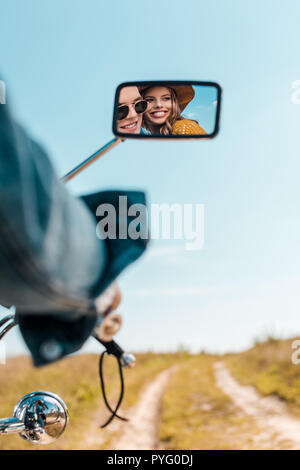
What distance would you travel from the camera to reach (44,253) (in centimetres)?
67

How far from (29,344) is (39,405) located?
0.89m

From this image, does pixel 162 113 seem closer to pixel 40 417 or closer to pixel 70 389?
pixel 40 417

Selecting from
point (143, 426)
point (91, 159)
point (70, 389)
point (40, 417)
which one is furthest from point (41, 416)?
point (70, 389)

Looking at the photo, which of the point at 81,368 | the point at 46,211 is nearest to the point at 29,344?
the point at 46,211

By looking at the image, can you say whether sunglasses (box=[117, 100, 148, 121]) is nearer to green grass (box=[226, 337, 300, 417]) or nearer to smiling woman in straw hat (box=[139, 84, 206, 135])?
smiling woman in straw hat (box=[139, 84, 206, 135])

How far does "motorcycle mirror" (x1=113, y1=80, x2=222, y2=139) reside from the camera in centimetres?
148

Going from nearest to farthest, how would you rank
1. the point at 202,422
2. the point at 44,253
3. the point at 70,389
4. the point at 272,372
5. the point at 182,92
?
the point at 44,253
the point at 182,92
the point at 202,422
the point at 70,389
the point at 272,372

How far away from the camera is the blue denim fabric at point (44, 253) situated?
641 millimetres

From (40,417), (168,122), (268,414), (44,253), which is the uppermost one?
(168,122)

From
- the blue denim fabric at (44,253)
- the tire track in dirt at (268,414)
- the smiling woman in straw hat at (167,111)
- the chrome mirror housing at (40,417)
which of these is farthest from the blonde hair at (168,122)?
the tire track in dirt at (268,414)

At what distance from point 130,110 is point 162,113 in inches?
5.5

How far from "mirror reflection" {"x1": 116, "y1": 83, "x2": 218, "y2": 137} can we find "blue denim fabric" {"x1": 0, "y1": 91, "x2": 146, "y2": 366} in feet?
2.19

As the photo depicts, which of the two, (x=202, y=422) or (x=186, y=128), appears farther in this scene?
(x=202, y=422)
